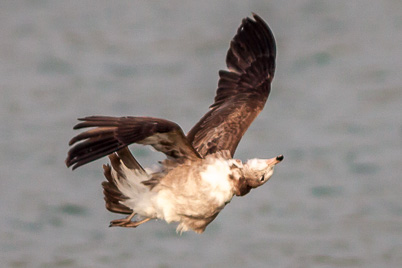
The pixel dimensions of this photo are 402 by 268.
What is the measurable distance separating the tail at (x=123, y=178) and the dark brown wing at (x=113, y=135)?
19.1 inches

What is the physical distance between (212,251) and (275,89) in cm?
434

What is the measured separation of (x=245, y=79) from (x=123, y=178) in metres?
2.22

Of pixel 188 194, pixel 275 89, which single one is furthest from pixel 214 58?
pixel 188 194

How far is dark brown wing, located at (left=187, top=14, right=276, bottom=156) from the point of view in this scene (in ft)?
32.0

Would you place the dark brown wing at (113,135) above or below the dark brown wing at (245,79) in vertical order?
below

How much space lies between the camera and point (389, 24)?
20.5 meters

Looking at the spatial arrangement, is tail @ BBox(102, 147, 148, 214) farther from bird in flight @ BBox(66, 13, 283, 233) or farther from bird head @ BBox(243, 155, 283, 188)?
bird head @ BBox(243, 155, 283, 188)

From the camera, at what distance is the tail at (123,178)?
28.7ft

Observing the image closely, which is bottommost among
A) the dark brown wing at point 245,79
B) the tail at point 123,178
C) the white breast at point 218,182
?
A: the white breast at point 218,182

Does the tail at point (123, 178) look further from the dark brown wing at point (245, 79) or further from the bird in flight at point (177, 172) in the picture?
the dark brown wing at point (245, 79)

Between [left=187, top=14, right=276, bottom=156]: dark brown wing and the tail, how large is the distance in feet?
3.33

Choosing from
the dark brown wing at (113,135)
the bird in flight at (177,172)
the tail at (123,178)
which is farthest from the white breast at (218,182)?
the tail at (123,178)

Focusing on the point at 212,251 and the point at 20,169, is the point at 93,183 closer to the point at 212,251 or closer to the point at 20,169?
the point at 20,169

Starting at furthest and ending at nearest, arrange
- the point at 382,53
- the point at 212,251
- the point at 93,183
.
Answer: the point at 382,53, the point at 93,183, the point at 212,251
